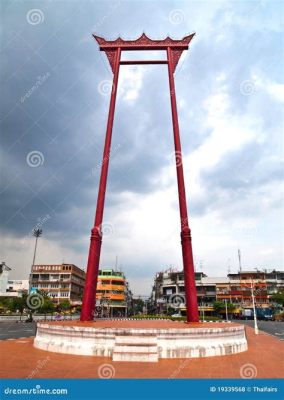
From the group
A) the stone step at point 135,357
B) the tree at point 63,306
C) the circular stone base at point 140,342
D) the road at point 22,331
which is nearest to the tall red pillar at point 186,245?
the circular stone base at point 140,342

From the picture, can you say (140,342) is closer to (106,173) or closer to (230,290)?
(106,173)

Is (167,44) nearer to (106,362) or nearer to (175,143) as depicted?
(175,143)

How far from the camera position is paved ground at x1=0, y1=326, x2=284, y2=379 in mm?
8867

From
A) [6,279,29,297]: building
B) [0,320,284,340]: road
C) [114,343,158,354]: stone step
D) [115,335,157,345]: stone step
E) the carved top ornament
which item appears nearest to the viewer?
[114,343,158,354]: stone step

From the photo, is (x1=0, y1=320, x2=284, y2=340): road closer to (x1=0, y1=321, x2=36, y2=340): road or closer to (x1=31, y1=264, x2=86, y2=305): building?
(x1=0, y1=321, x2=36, y2=340): road

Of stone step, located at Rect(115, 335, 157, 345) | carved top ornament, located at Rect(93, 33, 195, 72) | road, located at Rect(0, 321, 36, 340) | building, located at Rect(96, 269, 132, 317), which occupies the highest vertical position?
carved top ornament, located at Rect(93, 33, 195, 72)

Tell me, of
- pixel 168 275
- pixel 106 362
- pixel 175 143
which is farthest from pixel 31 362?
pixel 168 275

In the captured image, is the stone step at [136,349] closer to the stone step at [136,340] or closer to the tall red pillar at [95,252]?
the stone step at [136,340]

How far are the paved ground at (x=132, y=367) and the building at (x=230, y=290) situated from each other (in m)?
55.9

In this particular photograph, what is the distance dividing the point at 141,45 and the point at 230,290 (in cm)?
5762

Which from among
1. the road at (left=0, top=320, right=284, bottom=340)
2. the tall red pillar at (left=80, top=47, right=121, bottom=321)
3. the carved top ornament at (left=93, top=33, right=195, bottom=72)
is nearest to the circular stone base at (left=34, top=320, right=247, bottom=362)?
the tall red pillar at (left=80, top=47, right=121, bottom=321)

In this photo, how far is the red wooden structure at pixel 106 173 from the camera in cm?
1652

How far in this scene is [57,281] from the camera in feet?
228

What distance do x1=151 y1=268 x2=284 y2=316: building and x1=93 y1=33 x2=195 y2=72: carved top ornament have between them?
53418mm
